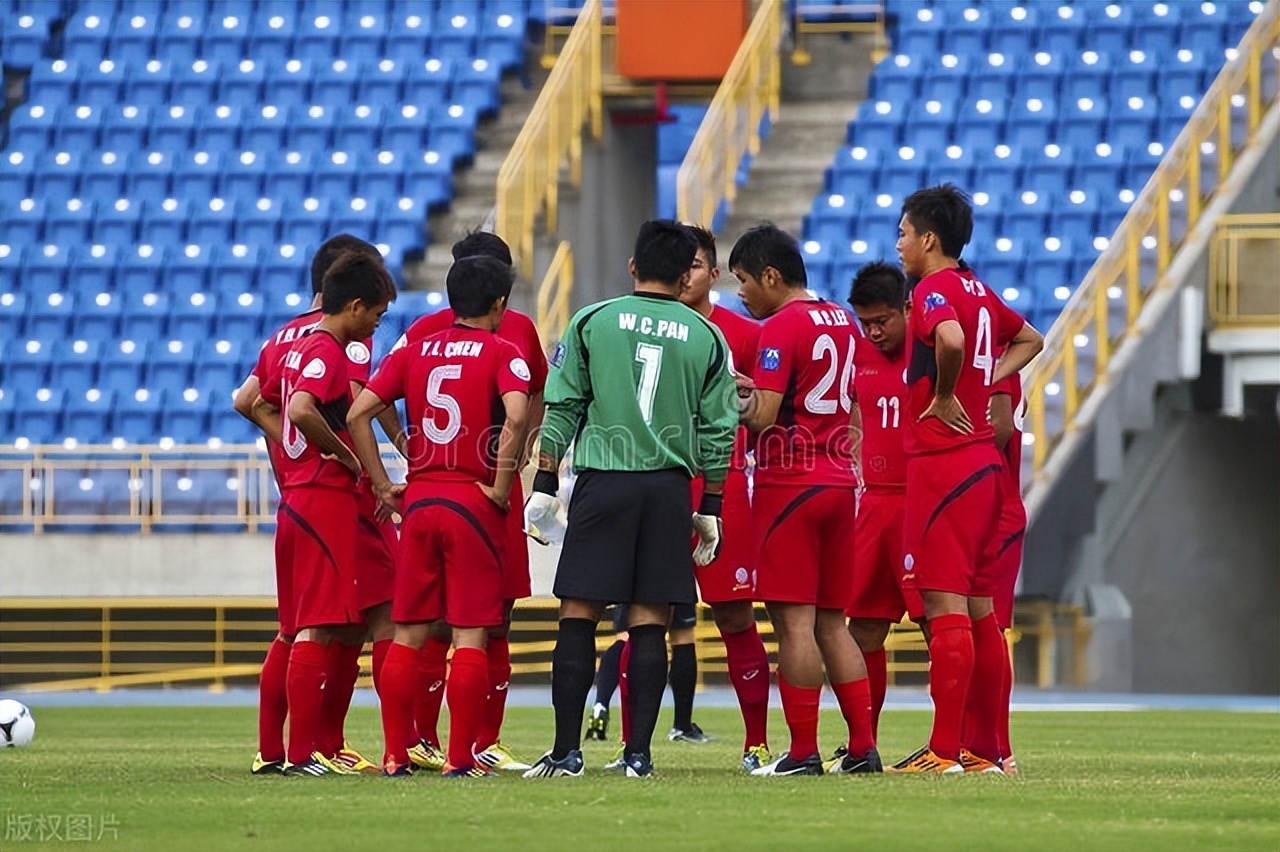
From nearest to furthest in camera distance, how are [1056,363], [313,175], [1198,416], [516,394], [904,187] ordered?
[516,394] → [1056,363] → [1198,416] → [904,187] → [313,175]

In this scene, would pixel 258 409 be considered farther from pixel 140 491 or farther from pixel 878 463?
pixel 140 491

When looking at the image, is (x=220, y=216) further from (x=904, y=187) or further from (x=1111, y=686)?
(x=1111, y=686)

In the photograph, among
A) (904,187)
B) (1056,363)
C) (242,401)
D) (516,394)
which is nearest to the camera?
(516,394)

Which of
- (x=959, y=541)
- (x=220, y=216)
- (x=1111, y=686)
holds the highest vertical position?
(x=220, y=216)

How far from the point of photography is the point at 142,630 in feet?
68.7

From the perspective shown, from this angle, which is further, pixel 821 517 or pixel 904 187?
pixel 904 187

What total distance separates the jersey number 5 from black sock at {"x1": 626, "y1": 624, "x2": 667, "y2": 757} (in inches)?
40.0

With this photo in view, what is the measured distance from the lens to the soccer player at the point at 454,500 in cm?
856

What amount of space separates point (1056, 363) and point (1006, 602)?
10007 mm

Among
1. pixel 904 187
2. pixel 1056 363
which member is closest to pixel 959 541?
pixel 1056 363

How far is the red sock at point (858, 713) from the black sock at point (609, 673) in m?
3.43

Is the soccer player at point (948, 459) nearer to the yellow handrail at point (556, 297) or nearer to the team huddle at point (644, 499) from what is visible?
the team huddle at point (644, 499)

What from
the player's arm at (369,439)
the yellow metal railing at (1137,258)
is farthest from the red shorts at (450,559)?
the yellow metal railing at (1137,258)

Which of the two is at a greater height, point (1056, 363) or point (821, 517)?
point (1056, 363)
